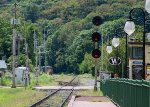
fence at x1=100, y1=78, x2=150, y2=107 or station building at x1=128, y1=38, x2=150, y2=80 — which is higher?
station building at x1=128, y1=38, x2=150, y2=80

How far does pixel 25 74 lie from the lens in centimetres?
6291

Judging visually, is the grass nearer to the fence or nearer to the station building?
the station building

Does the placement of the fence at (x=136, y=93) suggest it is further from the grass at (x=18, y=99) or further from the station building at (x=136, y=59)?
the station building at (x=136, y=59)

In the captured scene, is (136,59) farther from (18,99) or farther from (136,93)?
(136,93)

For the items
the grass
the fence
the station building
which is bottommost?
the grass

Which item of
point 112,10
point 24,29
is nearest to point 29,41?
point 24,29

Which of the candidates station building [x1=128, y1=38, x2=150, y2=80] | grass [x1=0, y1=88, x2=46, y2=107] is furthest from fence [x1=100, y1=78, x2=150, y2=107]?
station building [x1=128, y1=38, x2=150, y2=80]

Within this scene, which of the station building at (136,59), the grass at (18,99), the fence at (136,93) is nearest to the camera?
the fence at (136,93)

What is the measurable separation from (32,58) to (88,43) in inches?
1718

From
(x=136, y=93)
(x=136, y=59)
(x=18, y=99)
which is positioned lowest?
(x=18, y=99)

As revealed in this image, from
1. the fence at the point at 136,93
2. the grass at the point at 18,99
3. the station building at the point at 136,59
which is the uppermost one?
the station building at the point at 136,59

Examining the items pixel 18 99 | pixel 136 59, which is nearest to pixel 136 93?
pixel 18 99

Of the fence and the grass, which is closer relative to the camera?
the fence

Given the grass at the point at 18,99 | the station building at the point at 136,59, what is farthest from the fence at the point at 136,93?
the station building at the point at 136,59
